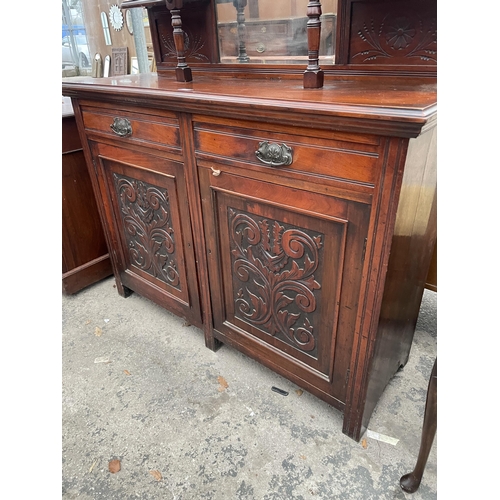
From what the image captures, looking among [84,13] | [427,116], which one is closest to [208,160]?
[427,116]

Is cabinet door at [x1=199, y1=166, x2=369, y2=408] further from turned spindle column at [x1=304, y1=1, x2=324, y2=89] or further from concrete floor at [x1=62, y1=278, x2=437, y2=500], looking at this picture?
turned spindle column at [x1=304, y1=1, x2=324, y2=89]

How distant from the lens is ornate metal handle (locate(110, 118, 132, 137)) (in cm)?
143

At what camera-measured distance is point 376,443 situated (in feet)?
4.34

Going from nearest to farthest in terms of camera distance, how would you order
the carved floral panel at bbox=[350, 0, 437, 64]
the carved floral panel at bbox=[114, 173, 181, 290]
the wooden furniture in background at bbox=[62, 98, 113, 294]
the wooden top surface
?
the wooden top surface, the carved floral panel at bbox=[350, 0, 437, 64], the carved floral panel at bbox=[114, 173, 181, 290], the wooden furniture in background at bbox=[62, 98, 113, 294]

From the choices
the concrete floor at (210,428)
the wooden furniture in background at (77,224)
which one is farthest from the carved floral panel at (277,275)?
the wooden furniture in background at (77,224)

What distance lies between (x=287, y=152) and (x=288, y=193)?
124mm

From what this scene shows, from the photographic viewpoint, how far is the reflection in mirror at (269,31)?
130 centimetres

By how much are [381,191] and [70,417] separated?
1423 mm

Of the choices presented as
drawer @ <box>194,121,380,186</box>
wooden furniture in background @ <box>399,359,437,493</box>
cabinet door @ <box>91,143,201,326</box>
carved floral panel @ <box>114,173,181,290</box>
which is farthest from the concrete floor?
drawer @ <box>194,121,380,186</box>

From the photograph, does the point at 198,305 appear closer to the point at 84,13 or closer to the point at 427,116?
the point at 427,116

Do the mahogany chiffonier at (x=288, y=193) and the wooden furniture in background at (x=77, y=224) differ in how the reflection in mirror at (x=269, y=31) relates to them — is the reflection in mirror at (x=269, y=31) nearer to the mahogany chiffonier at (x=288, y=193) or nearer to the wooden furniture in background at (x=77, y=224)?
the mahogany chiffonier at (x=288, y=193)

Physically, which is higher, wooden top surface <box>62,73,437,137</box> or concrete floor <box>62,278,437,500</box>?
wooden top surface <box>62,73,437,137</box>

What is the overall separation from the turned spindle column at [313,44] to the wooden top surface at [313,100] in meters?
0.04

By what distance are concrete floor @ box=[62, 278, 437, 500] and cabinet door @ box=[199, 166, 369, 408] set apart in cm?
17
